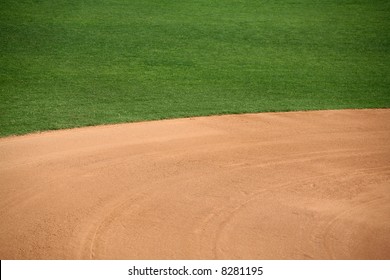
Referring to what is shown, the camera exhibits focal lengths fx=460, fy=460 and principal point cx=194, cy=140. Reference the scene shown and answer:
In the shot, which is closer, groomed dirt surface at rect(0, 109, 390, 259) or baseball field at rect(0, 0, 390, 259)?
groomed dirt surface at rect(0, 109, 390, 259)

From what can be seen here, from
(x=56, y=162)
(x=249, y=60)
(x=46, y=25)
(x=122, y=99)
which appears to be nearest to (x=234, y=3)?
(x=249, y=60)

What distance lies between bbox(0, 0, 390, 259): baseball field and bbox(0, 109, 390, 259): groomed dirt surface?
2cm

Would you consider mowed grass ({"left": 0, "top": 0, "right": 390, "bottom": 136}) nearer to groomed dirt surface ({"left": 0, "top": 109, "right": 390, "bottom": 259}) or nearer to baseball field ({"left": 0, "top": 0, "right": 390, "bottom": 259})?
baseball field ({"left": 0, "top": 0, "right": 390, "bottom": 259})

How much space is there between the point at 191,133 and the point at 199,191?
2.19 m

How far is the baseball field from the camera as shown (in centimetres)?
516

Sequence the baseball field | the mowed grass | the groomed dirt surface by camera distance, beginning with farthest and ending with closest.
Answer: the mowed grass, the baseball field, the groomed dirt surface

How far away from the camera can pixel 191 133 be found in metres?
8.09

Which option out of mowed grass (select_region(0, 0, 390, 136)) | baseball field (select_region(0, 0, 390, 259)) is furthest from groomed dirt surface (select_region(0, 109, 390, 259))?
mowed grass (select_region(0, 0, 390, 136))

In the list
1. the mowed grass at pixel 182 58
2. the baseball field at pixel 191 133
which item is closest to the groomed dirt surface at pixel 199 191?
the baseball field at pixel 191 133

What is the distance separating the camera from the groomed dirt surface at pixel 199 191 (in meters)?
4.95

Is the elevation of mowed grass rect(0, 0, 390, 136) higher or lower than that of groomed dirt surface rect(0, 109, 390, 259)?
higher

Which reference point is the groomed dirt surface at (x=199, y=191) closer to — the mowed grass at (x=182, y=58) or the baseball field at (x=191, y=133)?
the baseball field at (x=191, y=133)

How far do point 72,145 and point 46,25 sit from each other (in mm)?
8337

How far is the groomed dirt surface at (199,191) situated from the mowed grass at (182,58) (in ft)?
4.24
